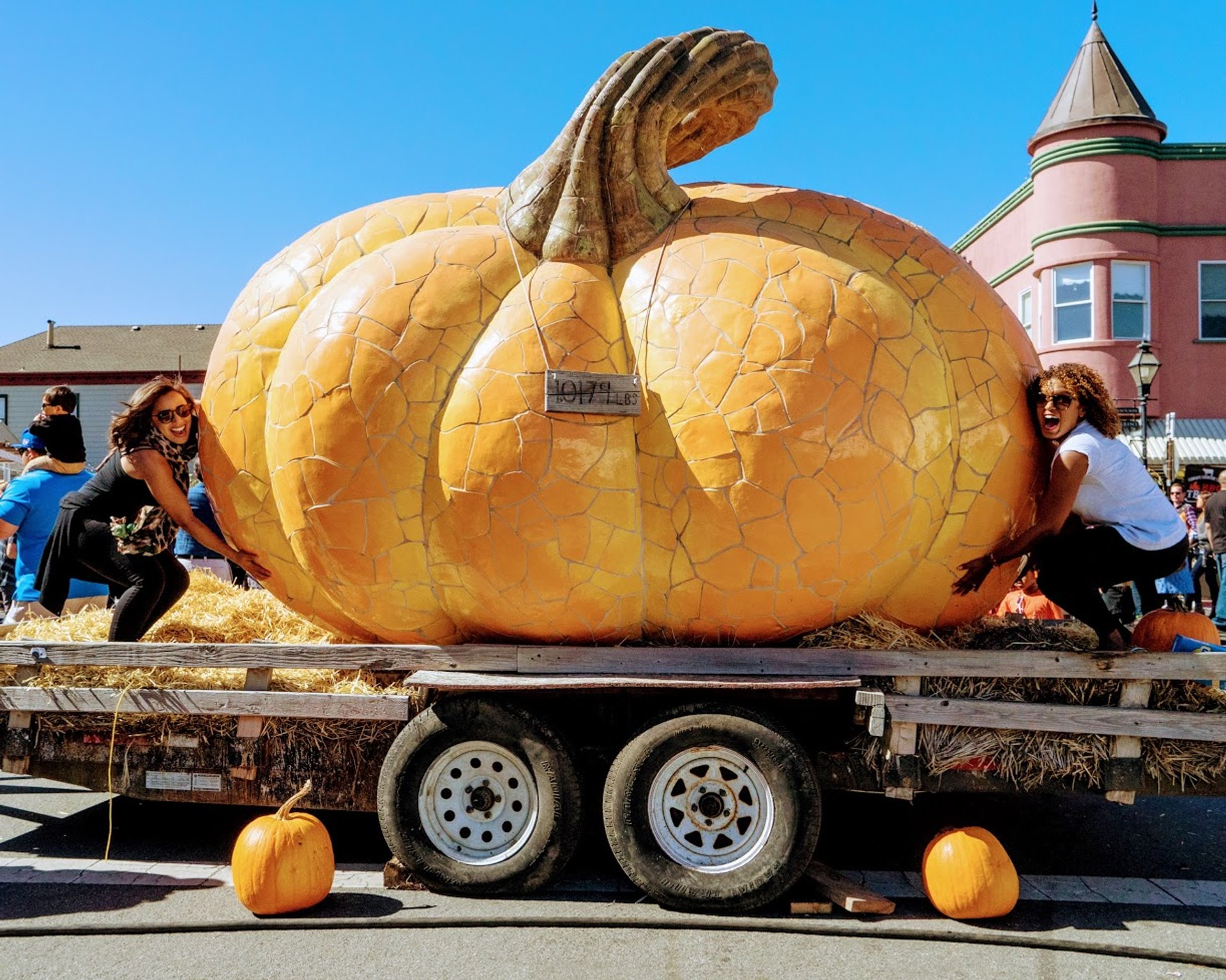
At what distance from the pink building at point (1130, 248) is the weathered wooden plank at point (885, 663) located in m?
16.0

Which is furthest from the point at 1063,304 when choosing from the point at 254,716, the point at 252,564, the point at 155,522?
the point at 254,716

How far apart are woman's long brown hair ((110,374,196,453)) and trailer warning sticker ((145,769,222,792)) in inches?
61.2

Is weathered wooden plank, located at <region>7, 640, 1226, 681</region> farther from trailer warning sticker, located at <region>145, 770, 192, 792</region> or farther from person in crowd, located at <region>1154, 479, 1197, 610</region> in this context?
person in crowd, located at <region>1154, 479, 1197, 610</region>

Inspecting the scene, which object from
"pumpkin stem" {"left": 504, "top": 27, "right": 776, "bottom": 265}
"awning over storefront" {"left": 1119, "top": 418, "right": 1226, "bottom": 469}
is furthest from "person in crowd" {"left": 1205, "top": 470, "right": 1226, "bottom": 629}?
"pumpkin stem" {"left": 504, "top": 27, "right": 776, "bottom": 265}

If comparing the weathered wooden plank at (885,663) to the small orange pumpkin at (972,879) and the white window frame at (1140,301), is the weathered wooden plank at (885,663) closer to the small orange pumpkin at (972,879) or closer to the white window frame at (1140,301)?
the small orange pumpkin at (972,879)

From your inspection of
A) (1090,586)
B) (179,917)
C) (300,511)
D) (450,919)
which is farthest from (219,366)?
(1090,586)

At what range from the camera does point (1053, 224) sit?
18859mm

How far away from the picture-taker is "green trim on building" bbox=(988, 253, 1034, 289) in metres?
20.3

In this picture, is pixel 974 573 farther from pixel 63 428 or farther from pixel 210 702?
pixel 63 428

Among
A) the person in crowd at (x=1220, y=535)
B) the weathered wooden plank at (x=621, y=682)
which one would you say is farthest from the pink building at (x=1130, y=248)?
the weathered wooden plank at (x=621, y=682)

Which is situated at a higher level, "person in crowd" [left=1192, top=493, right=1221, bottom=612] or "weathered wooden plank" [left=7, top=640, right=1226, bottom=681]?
"person in crowd" [left=1192, top=493, right=1221, bottom=612]

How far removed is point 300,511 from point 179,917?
1685 millimetres

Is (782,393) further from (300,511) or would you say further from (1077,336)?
(1077,336)

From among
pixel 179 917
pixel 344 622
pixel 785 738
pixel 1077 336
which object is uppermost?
pixel 1077 336
